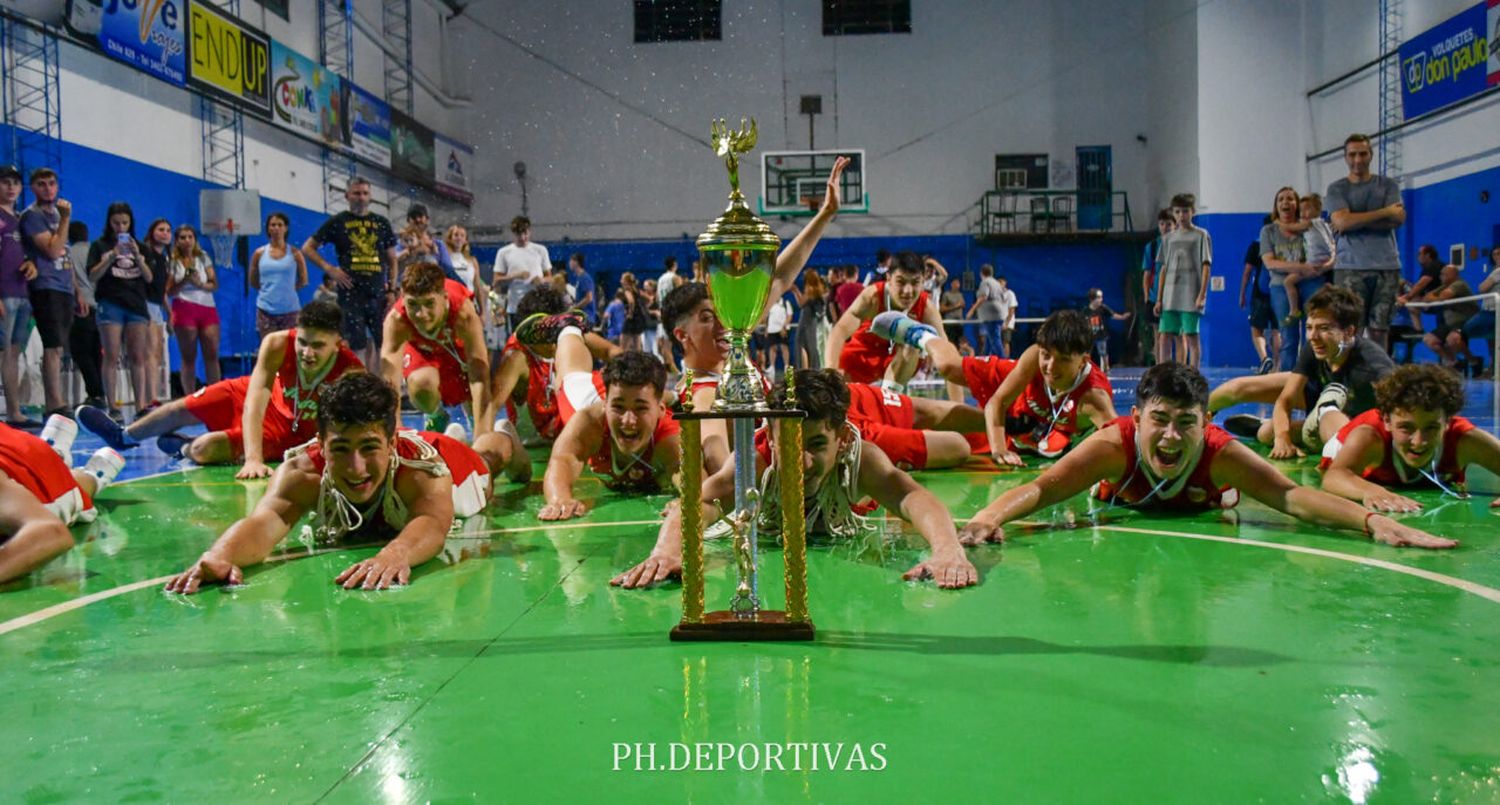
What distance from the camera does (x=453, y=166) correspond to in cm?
2467

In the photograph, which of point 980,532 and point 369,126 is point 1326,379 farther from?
point 369,126

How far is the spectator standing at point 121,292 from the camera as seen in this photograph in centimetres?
953

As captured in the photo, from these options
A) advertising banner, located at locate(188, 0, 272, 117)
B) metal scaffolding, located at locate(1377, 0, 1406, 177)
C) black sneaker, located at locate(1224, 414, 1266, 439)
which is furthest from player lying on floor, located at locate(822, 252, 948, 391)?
metal scaffolding, located at locate(1377, 0, 1406, 177)

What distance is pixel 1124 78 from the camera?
2466 centimetres

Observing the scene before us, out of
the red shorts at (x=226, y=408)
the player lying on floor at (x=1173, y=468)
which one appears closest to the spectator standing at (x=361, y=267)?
the red shorts at (x=226, y=408)

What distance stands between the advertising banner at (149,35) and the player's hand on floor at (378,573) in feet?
36.8

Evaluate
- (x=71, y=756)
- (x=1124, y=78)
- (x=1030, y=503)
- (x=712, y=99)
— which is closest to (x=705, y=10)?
(x=712, y=99)

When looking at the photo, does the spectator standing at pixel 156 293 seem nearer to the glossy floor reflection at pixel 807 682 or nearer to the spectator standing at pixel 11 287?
the spectator standing at pixel 11 287

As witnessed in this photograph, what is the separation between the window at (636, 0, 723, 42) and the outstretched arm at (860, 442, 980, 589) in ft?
74.2

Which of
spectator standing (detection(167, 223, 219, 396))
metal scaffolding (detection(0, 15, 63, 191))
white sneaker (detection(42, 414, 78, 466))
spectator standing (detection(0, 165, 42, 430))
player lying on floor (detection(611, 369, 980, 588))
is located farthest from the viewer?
metal scaffolding (detection(0, 15, 63, 191))

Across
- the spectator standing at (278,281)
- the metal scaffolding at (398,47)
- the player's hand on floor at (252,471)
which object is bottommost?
the player's hand on floor at (252,471)

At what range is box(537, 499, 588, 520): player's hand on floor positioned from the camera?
4695 mm

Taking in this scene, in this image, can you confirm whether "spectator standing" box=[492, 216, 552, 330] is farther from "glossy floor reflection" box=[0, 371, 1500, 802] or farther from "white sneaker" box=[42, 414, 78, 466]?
"glossy floor reflection" box=[0, 371, 1500, 802]

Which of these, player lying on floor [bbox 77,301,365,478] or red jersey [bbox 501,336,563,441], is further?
red jersey [bbox 501,336,563,441]
